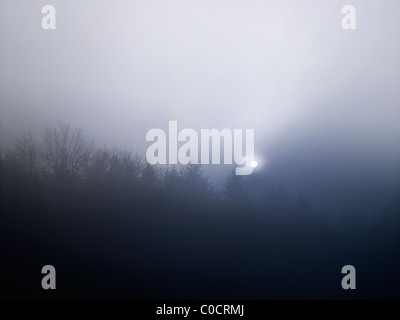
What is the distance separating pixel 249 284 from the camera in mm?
2342

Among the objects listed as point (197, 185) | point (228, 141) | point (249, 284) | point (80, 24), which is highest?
point (80, 24)

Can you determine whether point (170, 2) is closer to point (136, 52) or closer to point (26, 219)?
point (136, 52)

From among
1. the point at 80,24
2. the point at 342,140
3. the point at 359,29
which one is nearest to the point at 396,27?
the point at 359,29

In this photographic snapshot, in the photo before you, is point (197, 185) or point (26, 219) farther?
point (197, 185)

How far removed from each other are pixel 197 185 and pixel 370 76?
3.82ft

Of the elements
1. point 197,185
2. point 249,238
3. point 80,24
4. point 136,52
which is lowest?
point 249,238

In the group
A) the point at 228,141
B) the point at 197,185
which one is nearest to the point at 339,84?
the point at 228,141

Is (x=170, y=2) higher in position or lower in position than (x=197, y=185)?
higher

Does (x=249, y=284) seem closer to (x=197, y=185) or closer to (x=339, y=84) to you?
(x=197, y=185)

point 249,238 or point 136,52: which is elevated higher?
point 136,52

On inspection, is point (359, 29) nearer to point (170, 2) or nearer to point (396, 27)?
point (396, 27)

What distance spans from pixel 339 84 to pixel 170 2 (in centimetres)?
108

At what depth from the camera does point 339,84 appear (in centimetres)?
237
